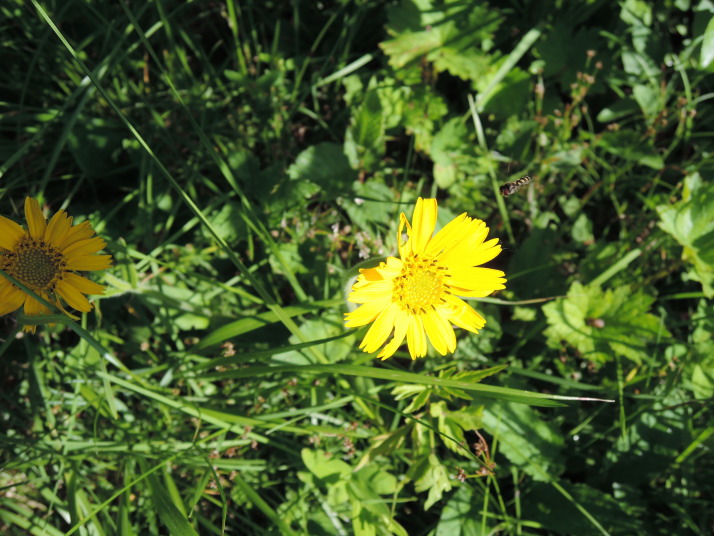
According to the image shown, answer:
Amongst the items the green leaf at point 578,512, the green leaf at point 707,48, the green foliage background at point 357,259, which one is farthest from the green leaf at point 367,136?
the green leaf at point 578,512

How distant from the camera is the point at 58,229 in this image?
6.85 feet

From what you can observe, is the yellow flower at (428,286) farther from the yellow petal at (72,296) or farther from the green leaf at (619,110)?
the green leaf at (619,110)

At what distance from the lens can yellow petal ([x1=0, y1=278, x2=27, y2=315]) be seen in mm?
2014

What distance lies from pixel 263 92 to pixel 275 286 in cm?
105

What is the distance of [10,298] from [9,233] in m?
0.24

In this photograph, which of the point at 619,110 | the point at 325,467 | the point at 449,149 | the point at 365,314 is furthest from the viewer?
the point at 619,110

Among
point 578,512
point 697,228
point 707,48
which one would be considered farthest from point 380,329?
point 707,48

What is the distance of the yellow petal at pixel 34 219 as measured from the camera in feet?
6.58

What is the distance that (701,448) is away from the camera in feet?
9.33

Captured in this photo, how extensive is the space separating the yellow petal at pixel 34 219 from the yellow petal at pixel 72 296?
198mm

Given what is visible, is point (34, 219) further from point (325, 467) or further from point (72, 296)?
point (325, 467)

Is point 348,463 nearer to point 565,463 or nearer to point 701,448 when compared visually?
point 565,463

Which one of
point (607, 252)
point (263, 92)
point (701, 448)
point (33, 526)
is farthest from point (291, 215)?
point (701, 448)

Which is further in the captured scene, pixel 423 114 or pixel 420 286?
pixel 423 114
